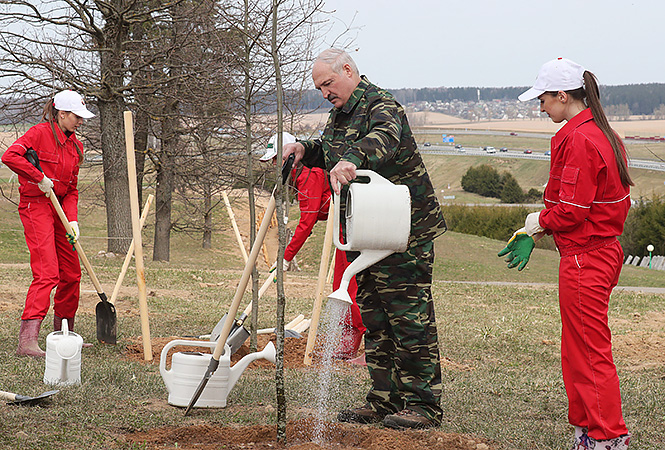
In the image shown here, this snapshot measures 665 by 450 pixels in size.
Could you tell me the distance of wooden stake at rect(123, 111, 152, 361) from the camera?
4867mm

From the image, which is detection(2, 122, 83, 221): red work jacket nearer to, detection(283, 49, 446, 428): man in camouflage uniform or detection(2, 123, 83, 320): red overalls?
detection(2, 123, 83, 320): red overalls

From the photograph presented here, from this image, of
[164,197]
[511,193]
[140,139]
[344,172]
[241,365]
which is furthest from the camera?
[511,193]

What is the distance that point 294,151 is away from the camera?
3799 millimetres

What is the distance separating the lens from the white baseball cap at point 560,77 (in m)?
3.29

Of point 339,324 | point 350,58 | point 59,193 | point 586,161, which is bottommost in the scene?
point 339,324

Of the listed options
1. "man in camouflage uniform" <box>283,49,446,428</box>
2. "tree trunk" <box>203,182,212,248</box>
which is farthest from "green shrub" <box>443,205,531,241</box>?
"man in camouflage uniform" <box>283,49,446,428</box>

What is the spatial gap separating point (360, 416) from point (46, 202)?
307 cm

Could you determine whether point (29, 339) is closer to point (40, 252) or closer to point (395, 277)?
point (40, 252)

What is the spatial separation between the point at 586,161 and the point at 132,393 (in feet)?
9.62

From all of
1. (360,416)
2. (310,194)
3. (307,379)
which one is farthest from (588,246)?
(310,194)

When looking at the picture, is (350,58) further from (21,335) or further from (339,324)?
(21,335)

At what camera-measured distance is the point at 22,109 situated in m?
15.8

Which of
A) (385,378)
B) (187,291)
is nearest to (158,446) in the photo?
(385,378)

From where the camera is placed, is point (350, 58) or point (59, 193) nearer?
point (350, 58)
